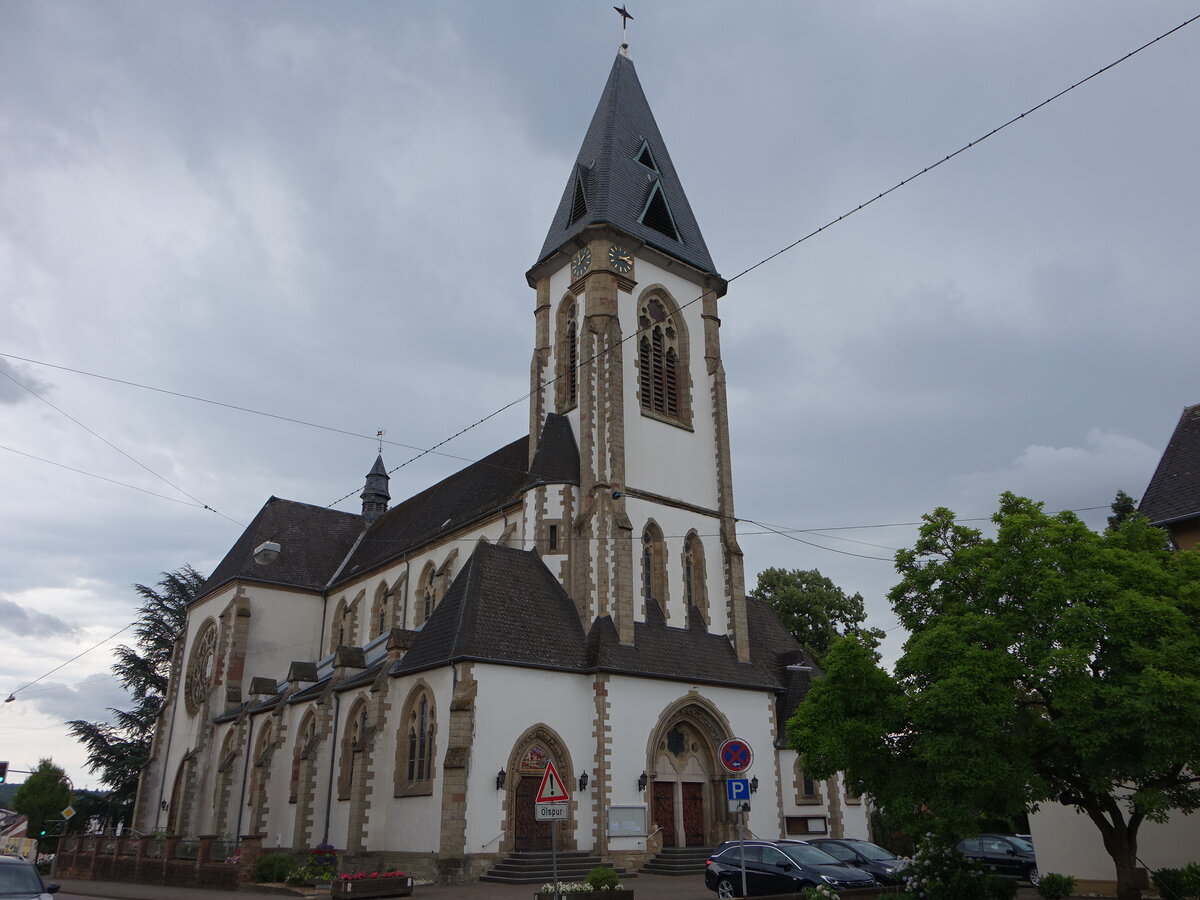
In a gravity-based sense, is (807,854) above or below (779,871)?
above

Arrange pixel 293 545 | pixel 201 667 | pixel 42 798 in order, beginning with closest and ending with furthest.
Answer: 1. pixel 201 667
2. pixel 293 545
3. pixel 42 798

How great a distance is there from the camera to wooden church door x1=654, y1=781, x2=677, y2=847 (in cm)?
2748

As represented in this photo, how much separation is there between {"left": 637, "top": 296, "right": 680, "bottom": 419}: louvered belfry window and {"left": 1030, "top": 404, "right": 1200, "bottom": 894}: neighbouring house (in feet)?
51.7

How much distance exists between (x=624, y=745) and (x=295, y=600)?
2395cm

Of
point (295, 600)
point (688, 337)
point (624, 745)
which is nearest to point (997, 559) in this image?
point (624, 745)

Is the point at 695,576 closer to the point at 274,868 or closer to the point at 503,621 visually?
the point at 503,621

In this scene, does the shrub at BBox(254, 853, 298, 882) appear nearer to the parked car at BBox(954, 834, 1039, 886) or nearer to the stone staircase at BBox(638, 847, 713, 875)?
the stone staircase at BBox(638, 847, 713, 875)

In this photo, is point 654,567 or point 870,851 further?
point 654,567

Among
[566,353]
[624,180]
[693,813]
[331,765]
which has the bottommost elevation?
[693,813]

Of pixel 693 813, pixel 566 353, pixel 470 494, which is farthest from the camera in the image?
pixel 470 494

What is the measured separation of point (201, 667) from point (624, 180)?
98.5 feet

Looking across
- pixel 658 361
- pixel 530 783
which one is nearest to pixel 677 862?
pixel 530 783

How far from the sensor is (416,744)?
85.3 ft

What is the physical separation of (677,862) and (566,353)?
704 inches
